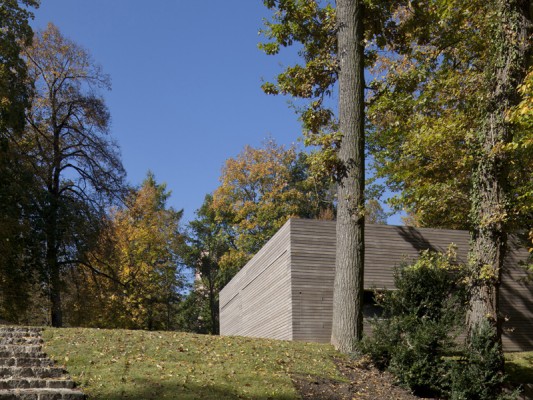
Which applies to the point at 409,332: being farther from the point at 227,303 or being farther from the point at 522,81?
the point at 227,303

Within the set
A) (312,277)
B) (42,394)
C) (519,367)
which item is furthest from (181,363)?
(519,367)

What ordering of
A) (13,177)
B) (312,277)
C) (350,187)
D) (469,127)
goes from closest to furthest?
(350,187) → (312,277) → (469,127) → (13,177)

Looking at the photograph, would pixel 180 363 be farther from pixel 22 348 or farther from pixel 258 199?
pixel 258 199

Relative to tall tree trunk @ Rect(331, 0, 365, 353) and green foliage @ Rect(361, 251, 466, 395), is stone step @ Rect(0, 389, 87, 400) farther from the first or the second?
tall tree trunk @ Rect(331, 0, 365, 353)

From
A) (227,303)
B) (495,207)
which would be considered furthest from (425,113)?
(227,303)

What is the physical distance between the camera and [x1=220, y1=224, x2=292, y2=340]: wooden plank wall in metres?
13.8

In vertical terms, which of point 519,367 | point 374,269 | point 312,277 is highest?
point 374,269

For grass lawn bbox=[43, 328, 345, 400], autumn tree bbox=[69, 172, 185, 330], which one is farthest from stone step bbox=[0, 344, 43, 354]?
autumn tree bbox=[69, 172, 185, 330]

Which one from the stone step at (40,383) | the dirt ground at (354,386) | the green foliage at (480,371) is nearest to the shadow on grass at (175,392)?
the stone step at (40,383)

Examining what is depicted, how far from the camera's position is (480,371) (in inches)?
377

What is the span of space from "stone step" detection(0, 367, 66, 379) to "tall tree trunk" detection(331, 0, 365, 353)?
5.48 metres

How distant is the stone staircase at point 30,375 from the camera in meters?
6.98

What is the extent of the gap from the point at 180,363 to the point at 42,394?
247cm

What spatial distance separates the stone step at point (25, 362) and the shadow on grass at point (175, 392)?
51.6 inches
